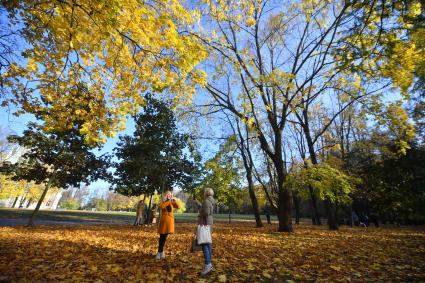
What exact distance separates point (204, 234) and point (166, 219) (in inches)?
61.2

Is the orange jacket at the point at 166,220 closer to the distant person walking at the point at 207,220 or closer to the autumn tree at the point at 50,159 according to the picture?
the distant person walking at the point at 207,220

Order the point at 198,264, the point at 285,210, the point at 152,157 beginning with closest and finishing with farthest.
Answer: the point at 198,264, the point at 285,210, the point at 152,157

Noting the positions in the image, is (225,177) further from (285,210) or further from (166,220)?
(166,220)

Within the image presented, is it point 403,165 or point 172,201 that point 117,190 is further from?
point 403,165

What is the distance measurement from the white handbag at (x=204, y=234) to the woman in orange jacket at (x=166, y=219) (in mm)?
1329

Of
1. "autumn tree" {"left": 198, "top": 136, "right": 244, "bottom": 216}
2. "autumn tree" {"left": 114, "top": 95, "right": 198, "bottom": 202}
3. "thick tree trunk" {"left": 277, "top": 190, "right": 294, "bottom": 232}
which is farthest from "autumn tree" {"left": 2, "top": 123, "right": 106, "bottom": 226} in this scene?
"thick tree trunk" {"left": 277, "top": 190, "right": 294, "bottom": 232}

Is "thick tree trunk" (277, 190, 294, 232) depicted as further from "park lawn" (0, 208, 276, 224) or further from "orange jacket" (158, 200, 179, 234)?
"park lawn" (0, 208, 276, 224)

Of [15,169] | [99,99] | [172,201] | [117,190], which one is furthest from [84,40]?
[117,190]

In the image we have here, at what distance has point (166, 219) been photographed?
6.34 metres

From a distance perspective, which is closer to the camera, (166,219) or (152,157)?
(166,219)

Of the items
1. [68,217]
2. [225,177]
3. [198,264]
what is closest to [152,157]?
[225,177]

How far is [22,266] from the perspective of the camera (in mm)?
4812

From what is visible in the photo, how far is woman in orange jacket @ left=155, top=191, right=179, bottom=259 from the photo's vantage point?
616cm

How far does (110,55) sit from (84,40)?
2.32ft
